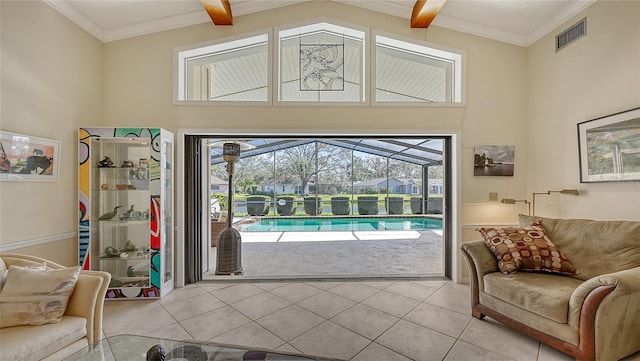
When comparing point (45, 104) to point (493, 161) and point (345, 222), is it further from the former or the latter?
point (345, 222)

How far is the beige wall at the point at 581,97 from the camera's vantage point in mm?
2348

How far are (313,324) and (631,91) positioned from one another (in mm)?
3607

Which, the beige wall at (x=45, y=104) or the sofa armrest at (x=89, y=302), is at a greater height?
the beige wall at (x=45, y=104)

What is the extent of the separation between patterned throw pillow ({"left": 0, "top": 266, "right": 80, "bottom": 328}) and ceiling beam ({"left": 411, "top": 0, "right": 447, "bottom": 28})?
13.7 ft

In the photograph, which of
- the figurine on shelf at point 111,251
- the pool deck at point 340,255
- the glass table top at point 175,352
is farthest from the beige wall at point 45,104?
the pool deck at point 340,255

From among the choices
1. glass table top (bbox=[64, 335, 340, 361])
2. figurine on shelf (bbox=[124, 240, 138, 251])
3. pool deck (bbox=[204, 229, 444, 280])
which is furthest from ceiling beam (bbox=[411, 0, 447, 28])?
figurine on shelf (bbox=[124, 240, 138, 251])

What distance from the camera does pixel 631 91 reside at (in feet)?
7.59

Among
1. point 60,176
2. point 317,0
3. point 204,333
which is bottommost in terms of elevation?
point 204,333

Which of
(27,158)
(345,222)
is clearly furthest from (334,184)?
(27,158)

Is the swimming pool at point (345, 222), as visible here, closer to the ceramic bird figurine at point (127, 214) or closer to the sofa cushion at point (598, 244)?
the ceramic bird figurine at point (127, 214)

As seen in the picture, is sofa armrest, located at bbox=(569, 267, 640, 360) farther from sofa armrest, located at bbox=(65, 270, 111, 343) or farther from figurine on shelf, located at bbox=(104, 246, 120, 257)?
figurine on shelf, located at bbox=(104, 246, 120, 257)

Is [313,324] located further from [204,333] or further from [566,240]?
[566,240]

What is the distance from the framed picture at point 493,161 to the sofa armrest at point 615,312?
1.79 metres

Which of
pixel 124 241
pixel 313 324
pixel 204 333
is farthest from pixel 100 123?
pixel 313 324
